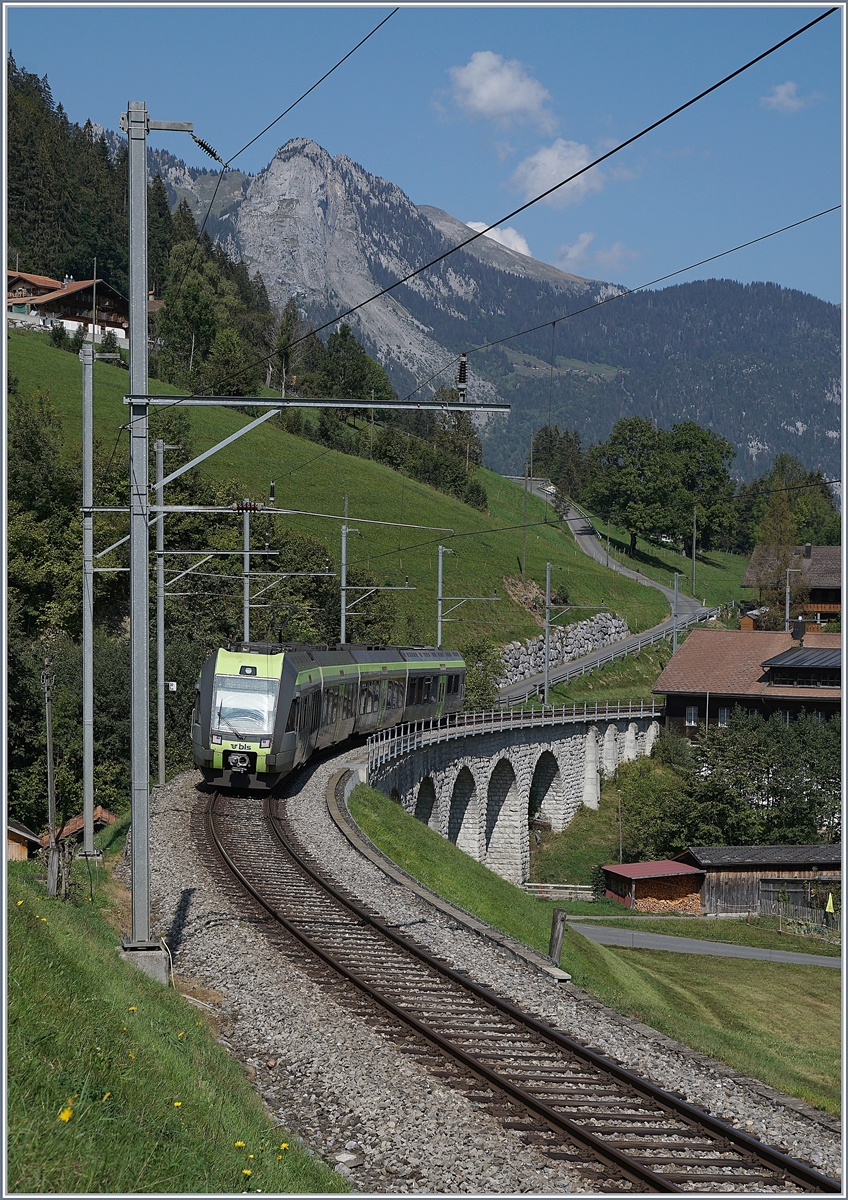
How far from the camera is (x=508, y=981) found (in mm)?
14852

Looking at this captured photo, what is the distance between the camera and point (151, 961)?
522 inches

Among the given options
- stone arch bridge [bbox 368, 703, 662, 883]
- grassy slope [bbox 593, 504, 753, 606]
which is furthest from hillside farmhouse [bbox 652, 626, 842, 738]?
grassy slope [bbox 593, 504, 753, 606]

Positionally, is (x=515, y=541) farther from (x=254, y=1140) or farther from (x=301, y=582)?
(x=254, y=1140)

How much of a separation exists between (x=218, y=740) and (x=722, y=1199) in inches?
747

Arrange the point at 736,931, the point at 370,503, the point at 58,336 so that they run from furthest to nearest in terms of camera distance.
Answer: the point at 58,336, the point at 370,503, the point at 736,931

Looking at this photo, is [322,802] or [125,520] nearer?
[322,802]

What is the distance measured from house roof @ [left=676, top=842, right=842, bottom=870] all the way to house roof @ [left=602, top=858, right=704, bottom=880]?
628 mm

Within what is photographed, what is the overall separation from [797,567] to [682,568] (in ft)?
117

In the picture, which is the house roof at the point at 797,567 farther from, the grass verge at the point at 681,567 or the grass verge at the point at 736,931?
the grass verge at the point at 736,931

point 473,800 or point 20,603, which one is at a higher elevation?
point 20,603

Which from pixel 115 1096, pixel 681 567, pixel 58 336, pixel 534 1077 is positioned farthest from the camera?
pixel 681 567

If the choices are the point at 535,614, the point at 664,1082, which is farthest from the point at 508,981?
the point at 535,614

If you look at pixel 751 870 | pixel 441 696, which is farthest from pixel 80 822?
pixel 751 870

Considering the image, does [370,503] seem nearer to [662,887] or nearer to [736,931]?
[662,887]
